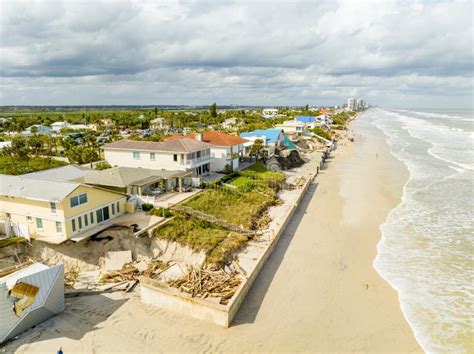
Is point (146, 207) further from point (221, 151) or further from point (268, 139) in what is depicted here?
point (268, 139)

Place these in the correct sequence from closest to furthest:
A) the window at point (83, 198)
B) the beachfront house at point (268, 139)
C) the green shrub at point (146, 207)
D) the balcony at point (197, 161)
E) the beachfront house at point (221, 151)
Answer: the window at point (83, 198)
the green shrub at point (146, 207)
the balcony at point (197, 161)
the beachfront house at point (221, 151)
the beachfront house at point (268, 139)

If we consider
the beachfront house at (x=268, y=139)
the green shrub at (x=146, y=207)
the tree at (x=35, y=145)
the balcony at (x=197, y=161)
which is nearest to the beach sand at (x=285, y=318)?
the green shrub at (x=146, y=207)

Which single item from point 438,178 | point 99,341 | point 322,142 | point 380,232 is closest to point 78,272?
point 99,341

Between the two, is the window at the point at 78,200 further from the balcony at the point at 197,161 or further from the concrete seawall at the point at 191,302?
the balcony at the point at 197,161

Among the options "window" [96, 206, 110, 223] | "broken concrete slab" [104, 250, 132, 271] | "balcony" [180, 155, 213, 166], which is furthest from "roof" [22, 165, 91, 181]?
"balcony" [180, 155, 213, 166]

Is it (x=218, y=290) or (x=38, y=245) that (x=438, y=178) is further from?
(x=38, y=245)

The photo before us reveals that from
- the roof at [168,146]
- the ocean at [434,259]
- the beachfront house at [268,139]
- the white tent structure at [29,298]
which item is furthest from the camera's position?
the beachfront house at [268,139]

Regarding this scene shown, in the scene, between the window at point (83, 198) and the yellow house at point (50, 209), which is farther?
the window at point (83, 198)
